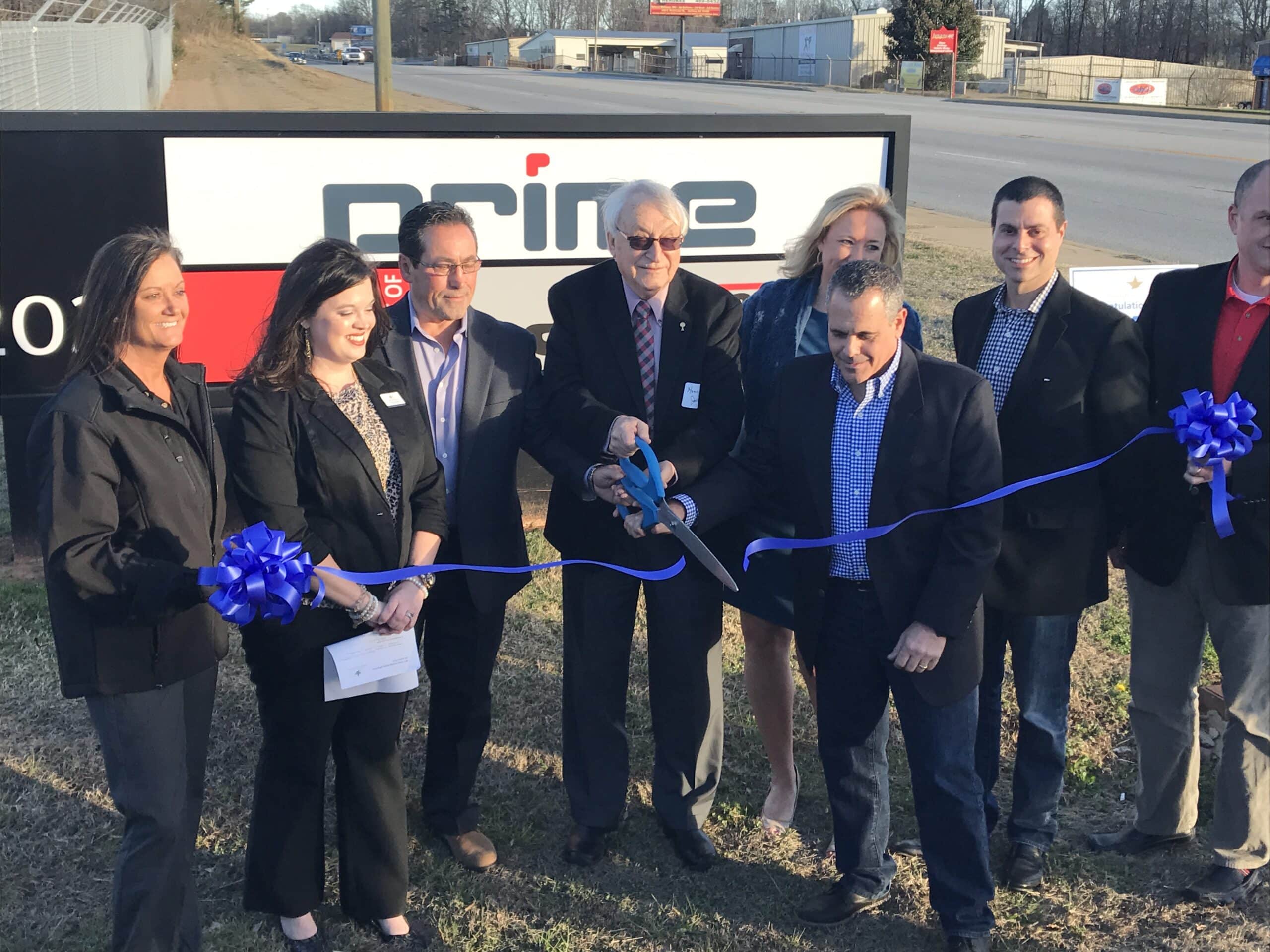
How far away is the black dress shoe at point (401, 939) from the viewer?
3359 millimetres

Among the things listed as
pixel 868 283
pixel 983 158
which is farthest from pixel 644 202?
pixel 983 158

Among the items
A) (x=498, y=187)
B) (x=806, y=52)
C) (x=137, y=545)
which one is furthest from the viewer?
(x=806, y=52)

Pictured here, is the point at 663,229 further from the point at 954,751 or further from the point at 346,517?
the point at 954,751

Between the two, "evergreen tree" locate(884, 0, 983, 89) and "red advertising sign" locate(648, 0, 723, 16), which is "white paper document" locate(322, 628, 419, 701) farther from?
"red advertising sign" locate(648, 0, 723, 16)

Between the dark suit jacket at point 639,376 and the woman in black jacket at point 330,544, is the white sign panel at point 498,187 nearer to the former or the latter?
the dark suit jacket at point 639,376

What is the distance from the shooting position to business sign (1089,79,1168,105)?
49094mm

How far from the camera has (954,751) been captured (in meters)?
3.18

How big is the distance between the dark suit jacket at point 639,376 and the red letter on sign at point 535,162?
243 centimetres

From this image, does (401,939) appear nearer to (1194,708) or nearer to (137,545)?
(137,545)

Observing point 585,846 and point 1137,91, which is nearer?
point 585,846

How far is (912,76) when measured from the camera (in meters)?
53.4

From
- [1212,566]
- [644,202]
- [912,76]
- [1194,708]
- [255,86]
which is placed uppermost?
[912,76]

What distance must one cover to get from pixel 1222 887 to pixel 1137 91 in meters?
52.6

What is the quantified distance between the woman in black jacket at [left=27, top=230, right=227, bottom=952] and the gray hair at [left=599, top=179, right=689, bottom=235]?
4.02 feet
